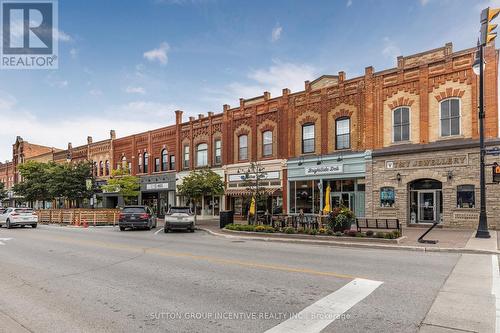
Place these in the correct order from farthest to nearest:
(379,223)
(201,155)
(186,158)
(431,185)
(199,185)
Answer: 1. (186,158)
2. (201,155)
3. (199,185)
4. (431,185)
5. (379,223)

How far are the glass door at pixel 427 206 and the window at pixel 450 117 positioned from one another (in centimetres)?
363

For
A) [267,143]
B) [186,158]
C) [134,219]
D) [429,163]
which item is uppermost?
[267,143]

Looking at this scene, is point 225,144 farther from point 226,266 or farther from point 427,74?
point 226,266

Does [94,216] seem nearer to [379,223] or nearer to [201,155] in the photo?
[201,155]

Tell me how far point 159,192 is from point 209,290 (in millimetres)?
32285

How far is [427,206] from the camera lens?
2148 cm

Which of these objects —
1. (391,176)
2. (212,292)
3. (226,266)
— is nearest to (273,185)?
(391,176)

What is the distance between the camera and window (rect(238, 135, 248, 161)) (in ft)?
101

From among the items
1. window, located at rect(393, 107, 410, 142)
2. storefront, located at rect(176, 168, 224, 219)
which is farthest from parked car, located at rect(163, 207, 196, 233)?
window, located at rect(393, 107, 410, 142)

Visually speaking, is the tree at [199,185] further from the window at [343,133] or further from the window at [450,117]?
the window at [450,117]

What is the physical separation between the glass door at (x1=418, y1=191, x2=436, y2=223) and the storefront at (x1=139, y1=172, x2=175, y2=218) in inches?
901

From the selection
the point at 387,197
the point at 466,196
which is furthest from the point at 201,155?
the point at 466,196

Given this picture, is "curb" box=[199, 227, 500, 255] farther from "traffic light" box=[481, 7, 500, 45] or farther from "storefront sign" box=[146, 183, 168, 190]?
"storefront sign" box=[146, 183, 168, 190]

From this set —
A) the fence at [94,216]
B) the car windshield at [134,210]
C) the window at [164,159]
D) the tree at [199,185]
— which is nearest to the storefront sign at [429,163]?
the tree at [199,185]
